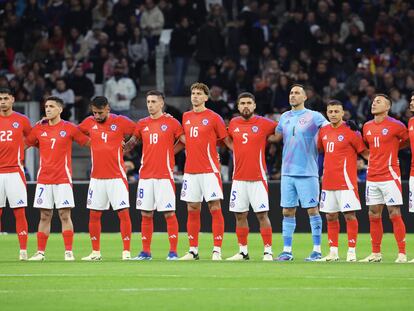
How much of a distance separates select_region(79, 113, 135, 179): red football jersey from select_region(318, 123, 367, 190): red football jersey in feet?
10.0

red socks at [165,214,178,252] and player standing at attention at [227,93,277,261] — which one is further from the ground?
player standing at attention at [227,93,277,261]

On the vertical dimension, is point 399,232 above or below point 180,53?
below

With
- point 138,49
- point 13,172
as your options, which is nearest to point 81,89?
point 138,49

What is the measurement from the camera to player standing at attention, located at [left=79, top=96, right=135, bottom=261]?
61.5ft

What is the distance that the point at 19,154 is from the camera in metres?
18.9

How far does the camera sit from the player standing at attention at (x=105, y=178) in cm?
1873

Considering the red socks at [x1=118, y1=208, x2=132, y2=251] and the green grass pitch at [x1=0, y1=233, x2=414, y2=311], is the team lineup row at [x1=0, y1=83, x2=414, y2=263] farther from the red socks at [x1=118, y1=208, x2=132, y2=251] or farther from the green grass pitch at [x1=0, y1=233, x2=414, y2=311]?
the green grass pitch at [x1=0, y1=233, x2=414, y2=311]

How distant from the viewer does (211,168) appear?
18844mm

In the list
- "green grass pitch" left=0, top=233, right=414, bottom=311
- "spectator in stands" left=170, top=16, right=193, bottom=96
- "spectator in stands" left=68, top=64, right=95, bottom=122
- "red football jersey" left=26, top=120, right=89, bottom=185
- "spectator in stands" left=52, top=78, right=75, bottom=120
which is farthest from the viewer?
"spectator in stands" left=170, top=16, right=193, bottom=96

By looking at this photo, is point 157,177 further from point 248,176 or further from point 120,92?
point 120,92

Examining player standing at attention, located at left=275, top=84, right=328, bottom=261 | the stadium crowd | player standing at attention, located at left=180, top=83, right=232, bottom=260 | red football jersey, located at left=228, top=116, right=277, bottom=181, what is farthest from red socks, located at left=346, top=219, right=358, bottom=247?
the stadium crowd

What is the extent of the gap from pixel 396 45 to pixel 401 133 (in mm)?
12787

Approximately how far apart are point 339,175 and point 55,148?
→ 4.31m

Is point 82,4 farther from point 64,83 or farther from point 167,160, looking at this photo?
point 167,160
